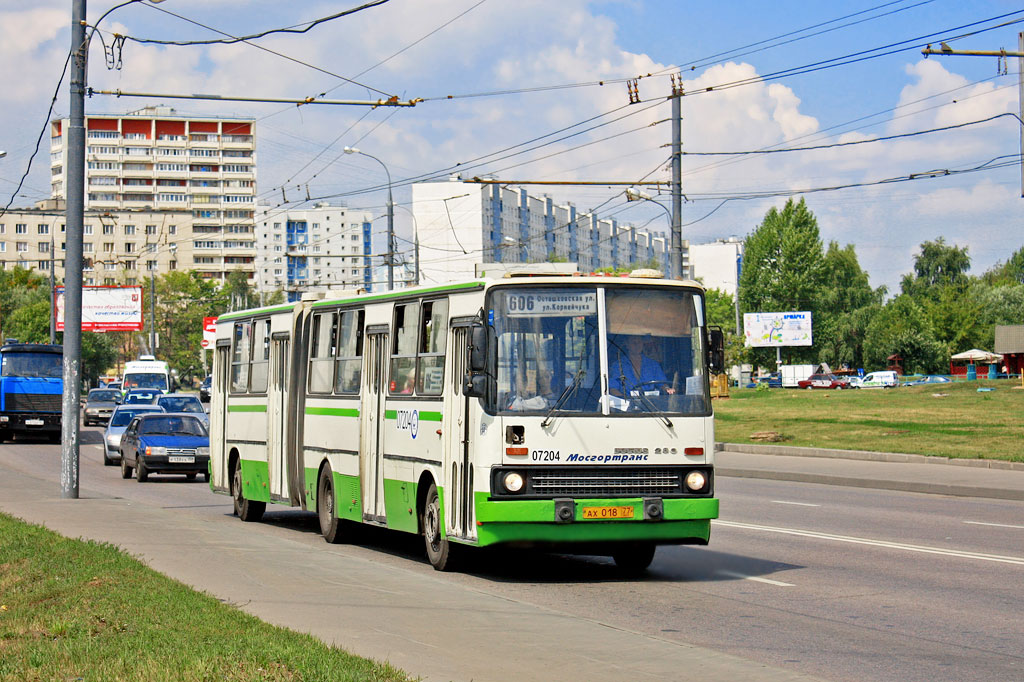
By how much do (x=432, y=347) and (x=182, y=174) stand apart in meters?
177

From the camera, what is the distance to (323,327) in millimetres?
16422

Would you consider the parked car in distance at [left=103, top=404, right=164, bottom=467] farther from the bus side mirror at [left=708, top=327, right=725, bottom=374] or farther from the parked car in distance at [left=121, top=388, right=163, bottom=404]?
the bus side mirror at [left=708, top=327, right=725, bottom=374]

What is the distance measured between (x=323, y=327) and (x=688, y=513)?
20.0 feet

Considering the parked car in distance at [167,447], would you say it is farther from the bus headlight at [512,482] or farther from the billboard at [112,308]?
the billboard at [112,308]

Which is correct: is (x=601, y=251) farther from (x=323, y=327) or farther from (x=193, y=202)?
(x=323, y=327)

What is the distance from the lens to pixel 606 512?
38.9 ft

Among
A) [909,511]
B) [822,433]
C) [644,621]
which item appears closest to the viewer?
[644,621]

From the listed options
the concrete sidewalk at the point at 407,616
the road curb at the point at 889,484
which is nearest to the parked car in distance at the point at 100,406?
the road curb at the point at 889,484

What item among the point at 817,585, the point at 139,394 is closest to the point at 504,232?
the point at 139,394

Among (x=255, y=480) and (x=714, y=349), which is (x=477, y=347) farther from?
(x=255, y=480)

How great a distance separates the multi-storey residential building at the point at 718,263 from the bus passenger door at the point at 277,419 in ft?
577

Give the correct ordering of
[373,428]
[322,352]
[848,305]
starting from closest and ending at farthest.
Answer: [373,428], [322,352], [848,305]

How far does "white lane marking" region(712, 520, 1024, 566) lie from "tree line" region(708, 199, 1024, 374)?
106675 mm

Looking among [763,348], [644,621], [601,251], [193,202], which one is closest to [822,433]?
[644,621]
